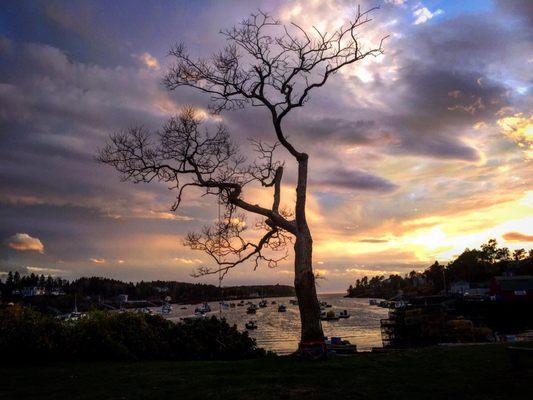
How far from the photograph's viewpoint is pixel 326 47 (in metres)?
16.7

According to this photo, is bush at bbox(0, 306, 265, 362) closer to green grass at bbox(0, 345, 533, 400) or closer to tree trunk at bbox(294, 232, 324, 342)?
green grass at bbox(0, 345, 533, 400)

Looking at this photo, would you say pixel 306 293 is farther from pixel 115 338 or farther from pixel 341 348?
pixel 341 348

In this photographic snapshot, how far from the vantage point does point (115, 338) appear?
1703cm

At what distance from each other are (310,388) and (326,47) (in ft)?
39.3

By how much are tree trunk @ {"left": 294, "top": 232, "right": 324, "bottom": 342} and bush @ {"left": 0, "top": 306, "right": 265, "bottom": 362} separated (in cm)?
539

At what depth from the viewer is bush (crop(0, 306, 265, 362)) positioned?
16000 millimetres

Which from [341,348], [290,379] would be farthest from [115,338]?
[341,348]

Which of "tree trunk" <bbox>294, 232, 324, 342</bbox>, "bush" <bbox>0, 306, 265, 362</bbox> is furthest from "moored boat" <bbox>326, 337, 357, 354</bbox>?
"bush" <bbox>0, 306, 265, 362</bbox>

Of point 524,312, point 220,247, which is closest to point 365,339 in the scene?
point 524,312

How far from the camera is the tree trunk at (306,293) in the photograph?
14.8 m

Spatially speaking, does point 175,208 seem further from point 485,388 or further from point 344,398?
point 485,388

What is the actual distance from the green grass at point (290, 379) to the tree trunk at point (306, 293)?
1.23m

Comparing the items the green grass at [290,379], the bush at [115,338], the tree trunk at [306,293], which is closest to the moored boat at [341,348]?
the tree trunk at [306,293]

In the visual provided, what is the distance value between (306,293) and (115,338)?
7.58 m
